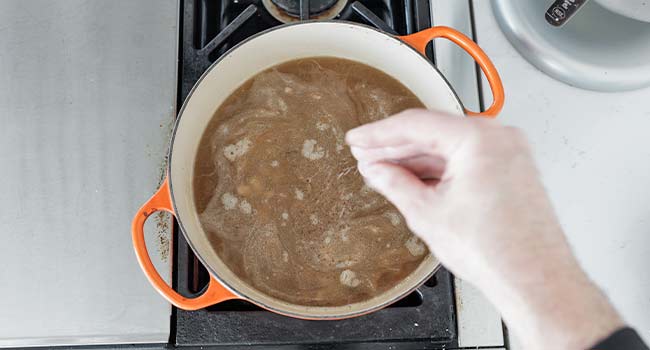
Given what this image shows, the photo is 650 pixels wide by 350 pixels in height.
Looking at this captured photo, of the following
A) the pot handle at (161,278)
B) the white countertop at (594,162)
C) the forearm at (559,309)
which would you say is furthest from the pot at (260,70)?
the forearm at (559,309)

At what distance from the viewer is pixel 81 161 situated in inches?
33.9

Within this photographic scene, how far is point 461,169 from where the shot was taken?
0.45m

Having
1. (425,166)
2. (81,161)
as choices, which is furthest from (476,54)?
(81,161)

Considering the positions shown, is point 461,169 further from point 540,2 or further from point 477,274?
point 540,2

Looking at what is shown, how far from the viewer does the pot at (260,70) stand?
687 mm

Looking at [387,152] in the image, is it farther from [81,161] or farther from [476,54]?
[81,161]

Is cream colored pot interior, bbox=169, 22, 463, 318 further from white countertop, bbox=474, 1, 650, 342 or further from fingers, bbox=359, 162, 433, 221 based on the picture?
fingers, bbox=359, 162, 433, 221

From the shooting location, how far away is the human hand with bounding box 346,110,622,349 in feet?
1.35

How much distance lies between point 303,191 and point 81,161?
34 cm

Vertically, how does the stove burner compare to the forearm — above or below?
below

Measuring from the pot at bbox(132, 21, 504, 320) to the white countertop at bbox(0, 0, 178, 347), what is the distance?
3.7 inches

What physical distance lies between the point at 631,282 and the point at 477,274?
451 millimetres

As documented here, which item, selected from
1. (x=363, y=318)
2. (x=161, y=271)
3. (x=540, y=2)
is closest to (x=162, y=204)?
(x=161, y=271)

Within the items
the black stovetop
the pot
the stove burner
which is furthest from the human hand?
the stove burner
